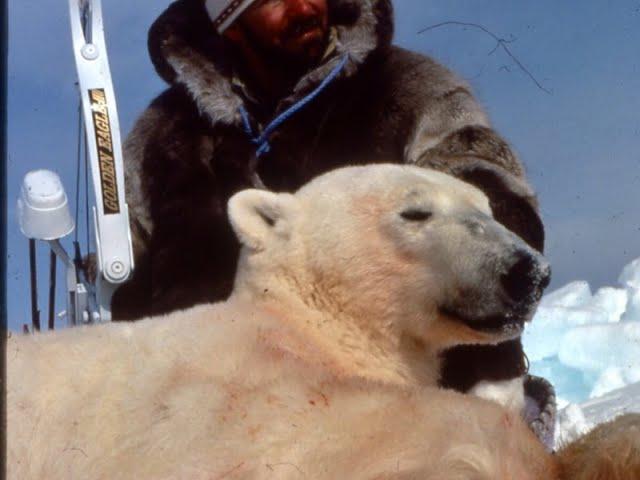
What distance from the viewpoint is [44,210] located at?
304 centimetres

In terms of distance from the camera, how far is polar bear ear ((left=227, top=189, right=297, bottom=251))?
172 centimetres

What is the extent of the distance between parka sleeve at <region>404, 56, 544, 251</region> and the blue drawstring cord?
9.9 inches

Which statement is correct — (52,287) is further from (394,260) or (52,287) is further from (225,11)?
(394,260)

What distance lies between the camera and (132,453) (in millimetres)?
1108

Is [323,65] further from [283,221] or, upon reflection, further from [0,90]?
[0,90]

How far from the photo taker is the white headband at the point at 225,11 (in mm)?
2656

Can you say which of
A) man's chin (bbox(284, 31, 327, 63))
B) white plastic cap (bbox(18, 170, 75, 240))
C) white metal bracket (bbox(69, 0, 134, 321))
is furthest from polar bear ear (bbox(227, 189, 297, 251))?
white plastic cap (bbox(18, 170, 75, 240))

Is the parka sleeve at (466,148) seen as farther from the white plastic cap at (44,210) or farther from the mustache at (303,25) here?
the white plastic cap at (44,210)

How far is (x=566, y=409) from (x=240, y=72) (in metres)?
2.49

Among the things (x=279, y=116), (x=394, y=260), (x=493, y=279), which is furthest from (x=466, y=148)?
(x=493, y=279)

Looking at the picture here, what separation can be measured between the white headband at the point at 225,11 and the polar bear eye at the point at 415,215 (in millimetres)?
1280

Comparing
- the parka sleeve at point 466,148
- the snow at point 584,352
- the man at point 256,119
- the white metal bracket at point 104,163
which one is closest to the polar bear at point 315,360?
the parka sleeve at point 466,148

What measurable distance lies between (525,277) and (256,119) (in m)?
1.52

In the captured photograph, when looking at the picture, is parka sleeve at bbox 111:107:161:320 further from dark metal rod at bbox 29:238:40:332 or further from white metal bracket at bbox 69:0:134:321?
dark metal rod at bbox 29:238:40:332
